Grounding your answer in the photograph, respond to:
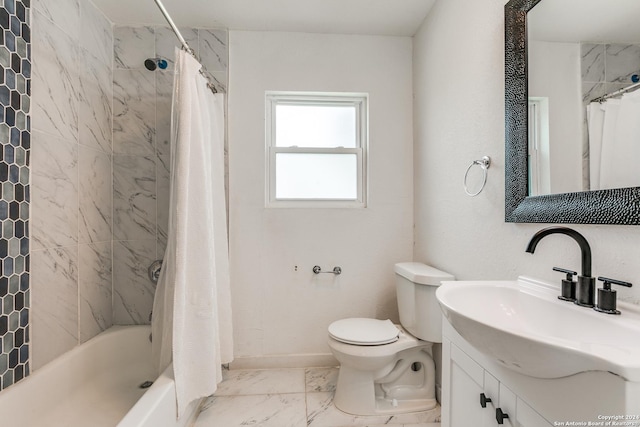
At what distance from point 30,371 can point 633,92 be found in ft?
7.96

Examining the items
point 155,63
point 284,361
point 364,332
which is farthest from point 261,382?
point 155,63

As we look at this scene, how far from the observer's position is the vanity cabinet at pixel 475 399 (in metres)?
0.76

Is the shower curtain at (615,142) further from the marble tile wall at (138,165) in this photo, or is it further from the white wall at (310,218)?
the marble tile wall at (138,165)

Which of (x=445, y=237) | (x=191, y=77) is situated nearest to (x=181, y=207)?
(x=191, y=77)

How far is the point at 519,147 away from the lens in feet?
3.68

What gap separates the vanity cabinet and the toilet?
0.48 m

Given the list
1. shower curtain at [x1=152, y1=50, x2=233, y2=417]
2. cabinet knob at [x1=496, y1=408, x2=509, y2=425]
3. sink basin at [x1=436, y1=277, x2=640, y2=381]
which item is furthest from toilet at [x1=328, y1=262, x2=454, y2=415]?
cabinet knob at [x1=496, y1=408, x2=509, y2=425]

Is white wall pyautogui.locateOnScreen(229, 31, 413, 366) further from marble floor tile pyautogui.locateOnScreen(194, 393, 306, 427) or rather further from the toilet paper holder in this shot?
marble floor tile pyautogui.locateOnScreen(194, 393, 306, 427)

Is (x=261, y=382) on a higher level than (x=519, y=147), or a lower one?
lower

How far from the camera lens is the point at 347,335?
5.41 ft

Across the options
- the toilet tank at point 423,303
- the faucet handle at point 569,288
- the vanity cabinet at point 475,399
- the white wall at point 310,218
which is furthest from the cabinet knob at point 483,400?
the white wall at point 310,218

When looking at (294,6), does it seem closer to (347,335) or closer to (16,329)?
(347,335)

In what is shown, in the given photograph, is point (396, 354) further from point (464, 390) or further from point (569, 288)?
point (569, 288)

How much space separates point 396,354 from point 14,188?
80.1 inches
